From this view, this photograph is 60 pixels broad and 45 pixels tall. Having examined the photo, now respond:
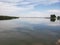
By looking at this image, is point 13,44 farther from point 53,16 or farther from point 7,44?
point 53,16

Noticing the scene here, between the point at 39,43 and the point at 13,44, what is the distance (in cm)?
443

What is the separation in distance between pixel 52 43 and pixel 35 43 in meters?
2.86

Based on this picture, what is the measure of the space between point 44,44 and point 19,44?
13.5 ft

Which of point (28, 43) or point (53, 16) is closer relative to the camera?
point (28, 43)

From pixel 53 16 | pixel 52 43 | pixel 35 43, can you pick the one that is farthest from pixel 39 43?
pixel 53 16

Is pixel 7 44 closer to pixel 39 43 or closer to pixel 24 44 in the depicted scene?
pixel 24 44

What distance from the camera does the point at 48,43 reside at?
22.2 m

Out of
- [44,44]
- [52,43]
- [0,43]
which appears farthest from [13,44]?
[52,43]

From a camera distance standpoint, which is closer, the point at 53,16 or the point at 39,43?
the point at 39,43

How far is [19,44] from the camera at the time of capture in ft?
70.0

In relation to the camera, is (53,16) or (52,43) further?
(53,16)

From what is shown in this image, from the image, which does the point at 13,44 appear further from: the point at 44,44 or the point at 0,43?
the point at 44,44

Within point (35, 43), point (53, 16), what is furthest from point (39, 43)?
point (53, 16)

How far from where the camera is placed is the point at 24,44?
2153 cm
